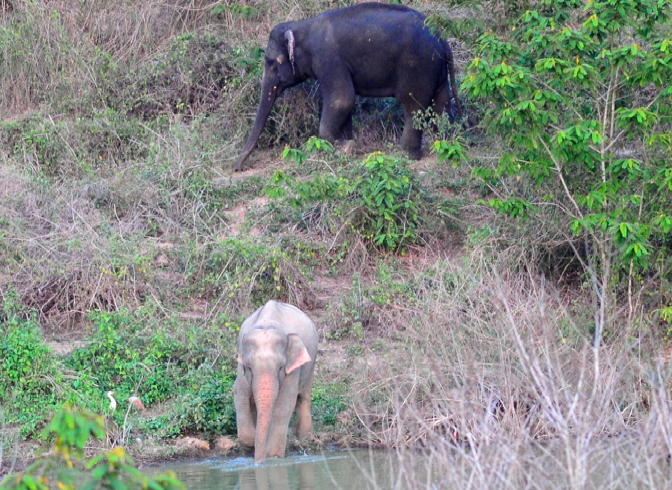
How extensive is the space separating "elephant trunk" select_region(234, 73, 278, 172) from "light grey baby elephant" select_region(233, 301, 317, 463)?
18.4 ft

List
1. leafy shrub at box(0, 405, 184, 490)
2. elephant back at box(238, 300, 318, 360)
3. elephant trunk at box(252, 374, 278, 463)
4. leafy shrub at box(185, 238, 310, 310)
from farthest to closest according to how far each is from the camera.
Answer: leafy shrub at box(185, 238, 310, 310)
elephant back at box(238, 300, 318, 360)
elephant trunk at box(252, 374, 278, 463)
leafy shrub at box(0, 405, 184, 490)

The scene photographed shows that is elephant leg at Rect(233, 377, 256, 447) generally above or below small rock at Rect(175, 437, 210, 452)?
above

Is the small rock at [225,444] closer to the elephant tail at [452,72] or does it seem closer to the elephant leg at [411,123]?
the elephant leg at [411,123]

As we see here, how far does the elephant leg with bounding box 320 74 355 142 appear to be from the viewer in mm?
13102

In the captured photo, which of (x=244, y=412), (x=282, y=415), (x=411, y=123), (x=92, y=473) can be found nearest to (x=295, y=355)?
(x=282, y=415)

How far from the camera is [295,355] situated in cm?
Answer: 785

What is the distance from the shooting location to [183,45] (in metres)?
15.0

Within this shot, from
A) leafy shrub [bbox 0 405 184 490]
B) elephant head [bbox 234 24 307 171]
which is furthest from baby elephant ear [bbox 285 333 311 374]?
elephant head [bbox 234 24 307 171]

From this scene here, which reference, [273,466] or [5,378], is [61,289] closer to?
[5,378]

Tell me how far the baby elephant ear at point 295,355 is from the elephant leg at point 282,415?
0.13 meters

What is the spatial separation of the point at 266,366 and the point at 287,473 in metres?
0.81

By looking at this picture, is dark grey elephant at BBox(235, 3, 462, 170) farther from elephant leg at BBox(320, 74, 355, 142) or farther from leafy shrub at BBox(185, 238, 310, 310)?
leafy shrub at BBox(185, 238, 310, 310)

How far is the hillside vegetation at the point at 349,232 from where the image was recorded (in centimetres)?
824

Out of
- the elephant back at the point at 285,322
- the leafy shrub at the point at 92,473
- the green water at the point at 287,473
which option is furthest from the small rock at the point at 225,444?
the leafy shrub at the point at 92,473
